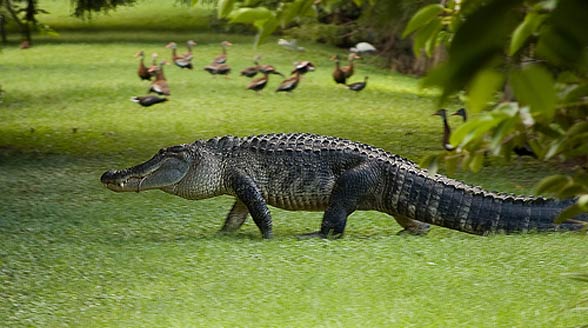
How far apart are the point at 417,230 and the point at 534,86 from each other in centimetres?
535

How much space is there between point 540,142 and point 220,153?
13.3ft

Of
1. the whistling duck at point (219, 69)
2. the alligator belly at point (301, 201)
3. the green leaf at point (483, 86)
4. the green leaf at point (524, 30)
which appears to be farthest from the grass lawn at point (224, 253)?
the green leaf at point (483, 86)

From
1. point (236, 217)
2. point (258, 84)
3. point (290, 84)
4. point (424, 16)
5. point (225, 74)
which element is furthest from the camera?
point (225, 74)

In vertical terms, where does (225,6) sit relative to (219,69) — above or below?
above

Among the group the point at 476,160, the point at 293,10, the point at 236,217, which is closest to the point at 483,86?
the point at 293,10

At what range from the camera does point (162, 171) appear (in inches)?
248

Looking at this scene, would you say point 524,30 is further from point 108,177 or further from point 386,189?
point 108,177

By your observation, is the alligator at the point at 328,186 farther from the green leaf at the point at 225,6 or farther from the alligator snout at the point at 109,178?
the green leaf at the point at 225,6

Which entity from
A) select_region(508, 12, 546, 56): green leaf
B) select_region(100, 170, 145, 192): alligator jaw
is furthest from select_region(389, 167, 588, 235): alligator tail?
select_region(508, 12, 546, 56): green leaf

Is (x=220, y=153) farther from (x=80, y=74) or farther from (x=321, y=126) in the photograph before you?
(x=80, y=74)

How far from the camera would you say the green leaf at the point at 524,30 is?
98 cm

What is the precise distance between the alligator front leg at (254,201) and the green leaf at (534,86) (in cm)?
506

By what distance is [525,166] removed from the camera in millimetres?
8914

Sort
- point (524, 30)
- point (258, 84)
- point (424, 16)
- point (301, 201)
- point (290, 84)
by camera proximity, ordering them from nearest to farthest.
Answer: point (524, 30), point (424, 16), point (301, 201), point (290, 84), point (258, 84)
